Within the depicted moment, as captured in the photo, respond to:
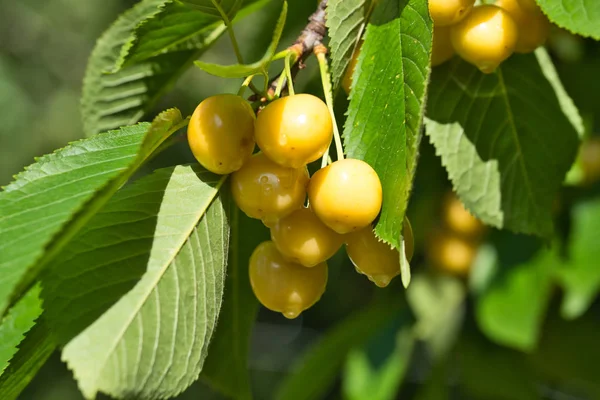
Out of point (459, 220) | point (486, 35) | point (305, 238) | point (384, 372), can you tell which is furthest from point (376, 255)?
point (384, 372)

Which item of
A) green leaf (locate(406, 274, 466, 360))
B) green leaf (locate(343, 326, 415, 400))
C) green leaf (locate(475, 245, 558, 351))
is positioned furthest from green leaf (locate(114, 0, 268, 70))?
green leaf (locate(343, 326, 415, 400))

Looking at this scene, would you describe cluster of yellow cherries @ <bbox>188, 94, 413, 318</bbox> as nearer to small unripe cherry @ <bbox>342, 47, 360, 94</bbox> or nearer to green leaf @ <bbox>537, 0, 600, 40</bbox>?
small unripe cherry @ <bbox>342, 47, 360, 94</bbox>

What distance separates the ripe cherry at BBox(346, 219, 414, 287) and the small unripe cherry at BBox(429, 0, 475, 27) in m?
0.26

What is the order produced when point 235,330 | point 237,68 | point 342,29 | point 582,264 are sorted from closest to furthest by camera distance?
1. point 237,68
2. point 342,29
3. point 235,330
4. point 582,264

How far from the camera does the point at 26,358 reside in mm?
786

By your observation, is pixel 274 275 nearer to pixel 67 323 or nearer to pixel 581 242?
pixel 67 323

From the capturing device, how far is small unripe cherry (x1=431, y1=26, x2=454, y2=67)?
89cm

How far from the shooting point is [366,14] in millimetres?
800

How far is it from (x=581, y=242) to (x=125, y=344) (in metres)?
1.03

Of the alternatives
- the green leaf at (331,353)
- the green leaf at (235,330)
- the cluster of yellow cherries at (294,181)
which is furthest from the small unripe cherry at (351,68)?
the green leaf at (331,353)

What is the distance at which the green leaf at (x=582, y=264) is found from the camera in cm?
135

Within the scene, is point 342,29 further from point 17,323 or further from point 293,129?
point 17,323

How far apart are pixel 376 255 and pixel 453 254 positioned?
103 cm

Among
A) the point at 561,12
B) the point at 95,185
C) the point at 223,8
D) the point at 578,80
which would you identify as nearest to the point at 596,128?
the point at 578,80
